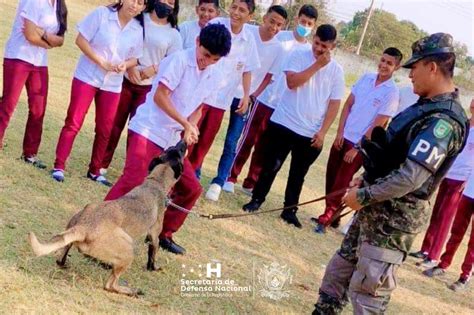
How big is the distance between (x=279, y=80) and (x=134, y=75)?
6.42 feet

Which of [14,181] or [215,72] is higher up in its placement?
[215,72]

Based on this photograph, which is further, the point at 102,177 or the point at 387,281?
the point at 102,177

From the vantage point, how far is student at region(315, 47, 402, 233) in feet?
21.1

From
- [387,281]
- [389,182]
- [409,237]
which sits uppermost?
[389,182]

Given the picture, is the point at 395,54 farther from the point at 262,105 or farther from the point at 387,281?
the point at 387,281

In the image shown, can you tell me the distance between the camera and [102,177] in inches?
235

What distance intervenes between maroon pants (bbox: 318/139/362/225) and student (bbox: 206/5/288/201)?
120 centimetres

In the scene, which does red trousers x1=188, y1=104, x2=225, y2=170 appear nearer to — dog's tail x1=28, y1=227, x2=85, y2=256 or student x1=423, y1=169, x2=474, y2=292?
dog's tail x1=28, y1=227, x2=85, y2=256

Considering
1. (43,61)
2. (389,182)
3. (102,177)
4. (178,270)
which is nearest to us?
(389,182)

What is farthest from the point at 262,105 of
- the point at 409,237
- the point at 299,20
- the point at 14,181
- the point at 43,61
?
the point at 409,237

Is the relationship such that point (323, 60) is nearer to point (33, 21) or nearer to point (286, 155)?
point (286, 155)

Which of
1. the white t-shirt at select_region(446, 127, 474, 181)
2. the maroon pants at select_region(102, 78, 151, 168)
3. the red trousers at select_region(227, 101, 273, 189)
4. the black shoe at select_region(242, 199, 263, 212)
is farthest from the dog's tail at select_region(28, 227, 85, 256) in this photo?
the white t-shirt at select_region(446, 127, 474, 181)

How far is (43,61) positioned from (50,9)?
1.70ft

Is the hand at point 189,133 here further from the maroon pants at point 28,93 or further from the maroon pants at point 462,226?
the maroon pants at point 462,226
